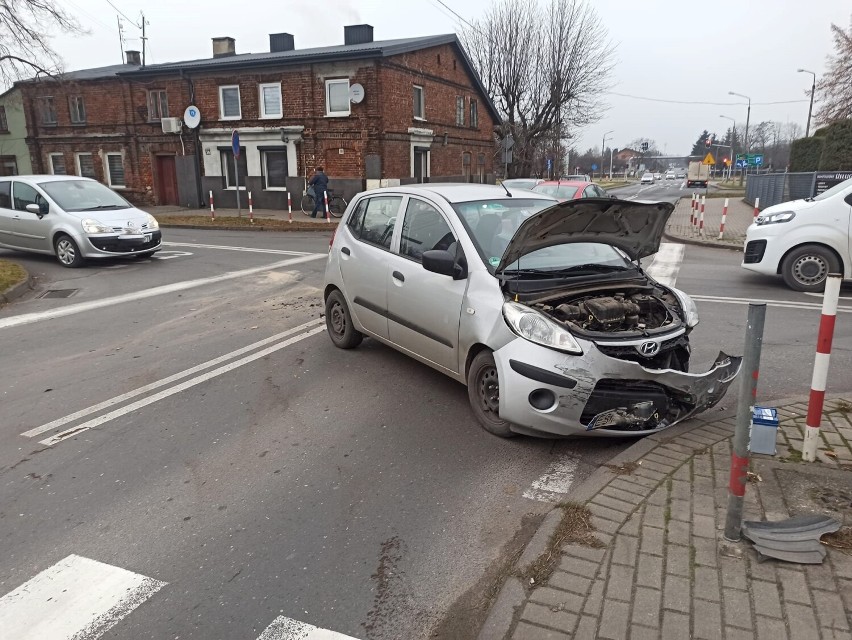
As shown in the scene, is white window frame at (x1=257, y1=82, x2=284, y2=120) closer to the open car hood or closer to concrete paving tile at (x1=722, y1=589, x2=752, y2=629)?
the open car hood

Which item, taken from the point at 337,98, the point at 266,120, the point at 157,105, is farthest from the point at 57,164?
the point at 337,98

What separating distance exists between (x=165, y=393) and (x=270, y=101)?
76.0 ft

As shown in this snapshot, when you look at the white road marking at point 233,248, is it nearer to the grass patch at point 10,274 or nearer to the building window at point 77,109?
the grass patch at point 10,274

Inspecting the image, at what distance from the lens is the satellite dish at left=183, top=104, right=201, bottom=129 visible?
26.5m

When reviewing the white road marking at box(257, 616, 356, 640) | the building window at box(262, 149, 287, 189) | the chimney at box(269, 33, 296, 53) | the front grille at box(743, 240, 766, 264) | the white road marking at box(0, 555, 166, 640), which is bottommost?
the white road marking at box(0, 555, 166, 640)

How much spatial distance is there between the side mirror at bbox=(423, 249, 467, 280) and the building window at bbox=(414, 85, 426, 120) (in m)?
24.1

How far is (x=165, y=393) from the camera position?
5660mm

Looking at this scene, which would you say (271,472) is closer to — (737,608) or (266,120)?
(737,608)

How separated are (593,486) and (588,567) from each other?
771mm

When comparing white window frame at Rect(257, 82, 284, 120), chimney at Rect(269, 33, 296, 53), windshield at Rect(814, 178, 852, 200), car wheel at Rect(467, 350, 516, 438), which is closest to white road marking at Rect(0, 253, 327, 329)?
car wheel at Rect(467, 350, 516, 438)

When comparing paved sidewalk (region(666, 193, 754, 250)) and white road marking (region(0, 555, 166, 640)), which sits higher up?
paved sidewalk (region(666, 193, 754, 250))

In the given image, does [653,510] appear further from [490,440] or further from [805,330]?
[805,330]

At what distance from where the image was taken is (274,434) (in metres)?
4.75

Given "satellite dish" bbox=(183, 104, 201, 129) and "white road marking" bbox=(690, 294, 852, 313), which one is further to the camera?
"satellite dish" bbox=(183, 104, 201, 129)
